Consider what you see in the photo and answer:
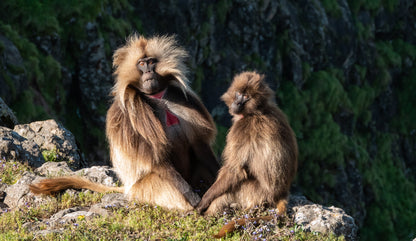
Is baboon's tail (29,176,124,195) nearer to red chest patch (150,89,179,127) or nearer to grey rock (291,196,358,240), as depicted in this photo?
red chest patch (150,89,179,127)

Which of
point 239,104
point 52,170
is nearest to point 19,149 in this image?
point 52,170

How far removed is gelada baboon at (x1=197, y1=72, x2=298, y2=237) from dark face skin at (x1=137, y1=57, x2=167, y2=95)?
0.70m

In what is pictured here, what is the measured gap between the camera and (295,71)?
71.1 ft

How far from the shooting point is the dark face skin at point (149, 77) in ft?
15.4

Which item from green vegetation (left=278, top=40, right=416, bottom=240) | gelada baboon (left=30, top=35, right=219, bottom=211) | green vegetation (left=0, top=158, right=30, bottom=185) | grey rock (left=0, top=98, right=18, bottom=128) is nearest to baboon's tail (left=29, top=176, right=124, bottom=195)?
gelada baboon (left=30, top=35, right=219, bottom=211)

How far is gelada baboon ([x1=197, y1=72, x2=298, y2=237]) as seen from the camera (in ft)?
15.0

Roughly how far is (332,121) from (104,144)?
1088cm

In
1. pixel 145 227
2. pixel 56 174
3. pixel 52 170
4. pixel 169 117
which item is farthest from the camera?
pixel 52 170

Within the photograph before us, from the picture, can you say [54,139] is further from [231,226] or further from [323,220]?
[323,220]

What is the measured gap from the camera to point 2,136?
6.02 metres

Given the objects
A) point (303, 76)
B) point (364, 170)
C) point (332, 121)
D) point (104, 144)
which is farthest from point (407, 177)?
point (104, 144)

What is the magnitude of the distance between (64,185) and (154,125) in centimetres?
122

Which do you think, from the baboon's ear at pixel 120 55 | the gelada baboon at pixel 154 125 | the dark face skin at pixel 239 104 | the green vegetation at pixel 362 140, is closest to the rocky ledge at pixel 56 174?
the gelada baboon at pixel 154 125

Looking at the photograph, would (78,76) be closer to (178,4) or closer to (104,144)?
(104,144)
